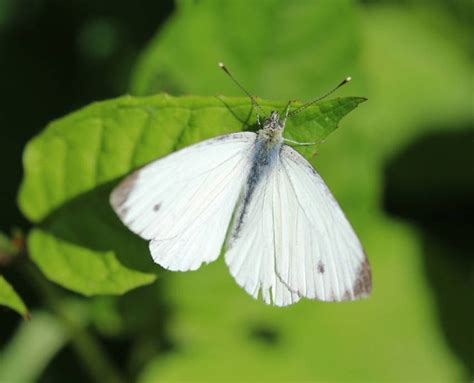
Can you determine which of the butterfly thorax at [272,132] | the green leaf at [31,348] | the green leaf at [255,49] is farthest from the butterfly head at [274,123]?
the green leaf at [31,348]

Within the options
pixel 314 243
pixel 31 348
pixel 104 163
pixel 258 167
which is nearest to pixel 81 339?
pixel 31 348

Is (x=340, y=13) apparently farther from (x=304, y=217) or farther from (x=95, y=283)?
(x=95, y=283)

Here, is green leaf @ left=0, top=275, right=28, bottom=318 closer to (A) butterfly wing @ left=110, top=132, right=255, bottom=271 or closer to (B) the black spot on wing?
(A) butterfly wing @ left=110, top=132, right=255, bottom=271

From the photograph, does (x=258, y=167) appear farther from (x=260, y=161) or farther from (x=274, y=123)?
(x=274, y=123)

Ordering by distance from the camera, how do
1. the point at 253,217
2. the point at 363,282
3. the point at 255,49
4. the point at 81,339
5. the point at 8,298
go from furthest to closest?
1. the point at 81,339
2. the point at 255,49
3. the point at 253,217
4. the point at 363,282
5. the point at 8,298

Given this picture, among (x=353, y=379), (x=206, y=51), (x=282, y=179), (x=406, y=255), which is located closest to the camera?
(x=282, y=179)

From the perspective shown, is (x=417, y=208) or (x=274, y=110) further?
(x=417, y=208)

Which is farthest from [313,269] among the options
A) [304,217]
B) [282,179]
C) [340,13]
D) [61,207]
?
[340,13]
